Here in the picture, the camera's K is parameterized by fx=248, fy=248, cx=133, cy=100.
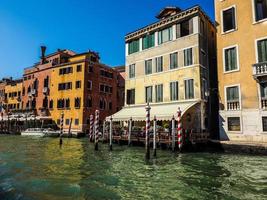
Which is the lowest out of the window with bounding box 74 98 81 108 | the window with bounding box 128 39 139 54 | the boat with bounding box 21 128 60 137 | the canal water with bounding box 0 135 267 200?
the canal water with bounding box 0 135 267 200

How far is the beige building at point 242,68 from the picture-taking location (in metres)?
16.4

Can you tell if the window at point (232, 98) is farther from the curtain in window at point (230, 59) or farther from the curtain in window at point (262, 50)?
the curtain in window at point (262, 50)

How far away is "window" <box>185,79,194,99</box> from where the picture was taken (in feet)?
64.6

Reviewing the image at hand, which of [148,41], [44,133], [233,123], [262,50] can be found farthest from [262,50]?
[44,133]

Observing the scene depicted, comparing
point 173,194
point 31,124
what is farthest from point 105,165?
point 31,124

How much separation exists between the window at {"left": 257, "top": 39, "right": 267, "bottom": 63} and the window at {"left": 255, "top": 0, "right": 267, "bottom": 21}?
179cm

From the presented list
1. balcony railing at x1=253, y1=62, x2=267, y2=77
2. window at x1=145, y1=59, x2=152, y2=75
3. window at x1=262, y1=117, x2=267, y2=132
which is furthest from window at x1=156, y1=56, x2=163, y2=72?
window at x1=262, y1=117, x2=267, y2=132

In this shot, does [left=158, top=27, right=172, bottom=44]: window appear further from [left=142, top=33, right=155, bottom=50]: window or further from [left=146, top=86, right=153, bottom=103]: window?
[left=146, top=86, right=153, bottom=103]: window

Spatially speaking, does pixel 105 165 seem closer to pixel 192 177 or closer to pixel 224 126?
pixel 192 177

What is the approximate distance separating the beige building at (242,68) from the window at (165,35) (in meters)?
4.26

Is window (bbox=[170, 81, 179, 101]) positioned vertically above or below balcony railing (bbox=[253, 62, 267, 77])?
below

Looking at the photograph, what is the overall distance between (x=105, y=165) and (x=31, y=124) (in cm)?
3367

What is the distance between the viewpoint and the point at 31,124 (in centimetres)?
4103

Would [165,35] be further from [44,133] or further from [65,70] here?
[65,70]
